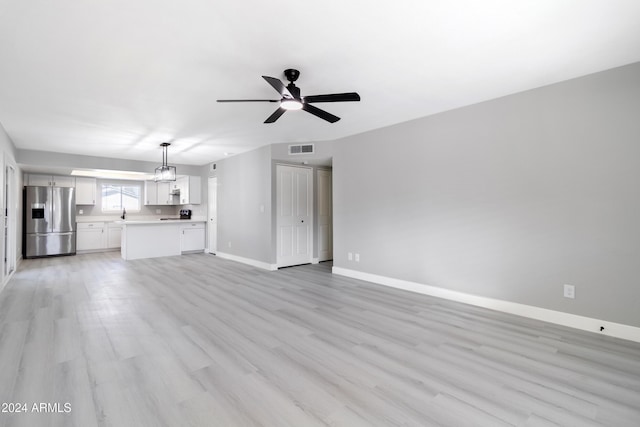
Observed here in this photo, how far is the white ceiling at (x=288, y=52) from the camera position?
2.02 meters

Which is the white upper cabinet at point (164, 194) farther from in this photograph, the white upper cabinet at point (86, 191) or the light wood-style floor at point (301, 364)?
the light wood-style floor at point (301, 364)

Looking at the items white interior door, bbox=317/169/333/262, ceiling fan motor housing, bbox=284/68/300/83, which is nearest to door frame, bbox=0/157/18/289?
ceiling fan motor housing, bbox=284/68/300/83

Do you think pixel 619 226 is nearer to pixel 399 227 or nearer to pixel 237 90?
pixel 399 227

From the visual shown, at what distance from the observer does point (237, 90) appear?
10.8ft

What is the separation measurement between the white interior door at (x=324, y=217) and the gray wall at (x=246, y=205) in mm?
1306

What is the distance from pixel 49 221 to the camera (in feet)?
24.7

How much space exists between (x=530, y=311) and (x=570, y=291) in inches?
17.3

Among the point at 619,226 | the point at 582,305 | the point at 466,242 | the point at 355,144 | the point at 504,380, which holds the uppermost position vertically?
the point at 355,144

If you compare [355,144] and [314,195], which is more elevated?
[355,144]

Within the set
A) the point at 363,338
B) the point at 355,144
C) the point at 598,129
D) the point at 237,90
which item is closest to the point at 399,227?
the point at 355,144

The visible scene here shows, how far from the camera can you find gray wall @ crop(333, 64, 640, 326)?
111 inches

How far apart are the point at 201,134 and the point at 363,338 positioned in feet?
14.0

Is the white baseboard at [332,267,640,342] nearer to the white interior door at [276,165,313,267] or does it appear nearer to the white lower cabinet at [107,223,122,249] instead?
the white interior door at [276,165,313,267]

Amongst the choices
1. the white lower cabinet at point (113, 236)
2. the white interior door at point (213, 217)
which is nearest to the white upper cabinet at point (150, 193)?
the white lower cabinet at point (113, 236)
